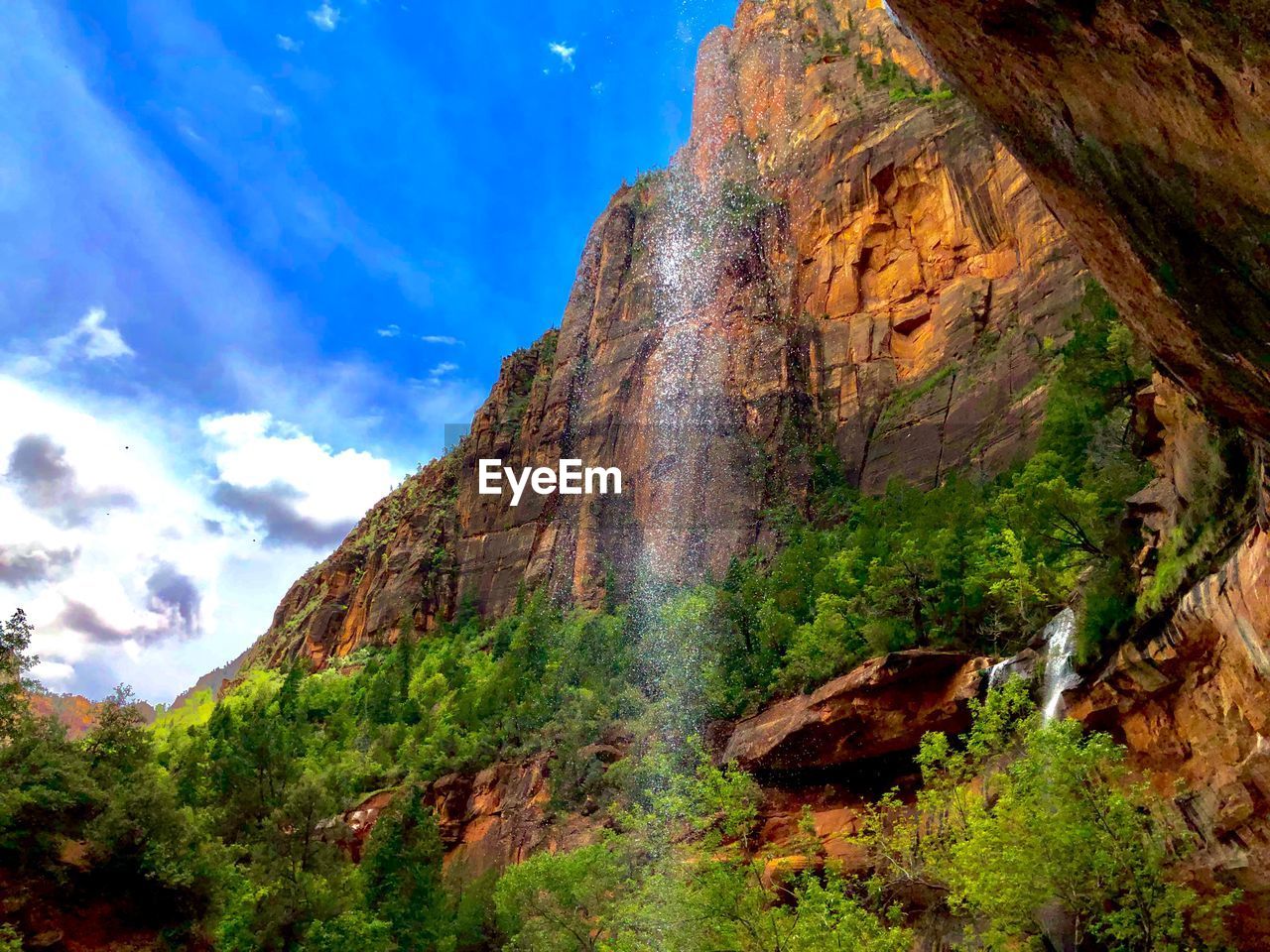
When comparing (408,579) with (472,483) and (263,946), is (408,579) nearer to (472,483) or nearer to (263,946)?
(472,483)

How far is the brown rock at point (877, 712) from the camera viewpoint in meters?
25.4

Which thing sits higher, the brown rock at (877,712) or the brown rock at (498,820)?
the brown rock at (877,712)

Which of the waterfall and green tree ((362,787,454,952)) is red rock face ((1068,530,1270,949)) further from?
green tree ((362,787,454,952))

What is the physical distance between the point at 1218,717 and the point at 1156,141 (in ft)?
44.8

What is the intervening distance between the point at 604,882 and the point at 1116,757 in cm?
1606

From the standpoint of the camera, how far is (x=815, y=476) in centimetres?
6141

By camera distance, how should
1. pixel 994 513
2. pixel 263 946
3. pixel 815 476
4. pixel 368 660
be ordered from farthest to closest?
1. pixel 368 660
2. pixel 815 476
3. pixel 994 513
4. pixel 263 946

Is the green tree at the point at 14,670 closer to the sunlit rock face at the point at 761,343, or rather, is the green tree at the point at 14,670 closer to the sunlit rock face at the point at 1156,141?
the sunlit rock face at the point at 1156,141

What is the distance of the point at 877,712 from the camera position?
26656 millimetres

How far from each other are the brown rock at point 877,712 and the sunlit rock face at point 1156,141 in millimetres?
17024

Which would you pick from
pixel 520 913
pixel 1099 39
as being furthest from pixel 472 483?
pixel 1099 39

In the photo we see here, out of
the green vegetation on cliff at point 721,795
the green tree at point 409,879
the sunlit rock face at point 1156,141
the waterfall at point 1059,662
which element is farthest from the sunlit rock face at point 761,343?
the sunlit rock face at point 1156,141

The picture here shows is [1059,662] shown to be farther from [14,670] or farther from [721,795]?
[14,670]

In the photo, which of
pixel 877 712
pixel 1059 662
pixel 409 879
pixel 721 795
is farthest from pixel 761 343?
pixel 721 795
